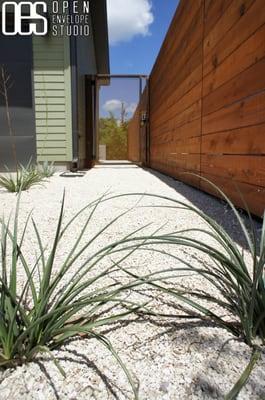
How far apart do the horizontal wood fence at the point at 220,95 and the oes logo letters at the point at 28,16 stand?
226cm

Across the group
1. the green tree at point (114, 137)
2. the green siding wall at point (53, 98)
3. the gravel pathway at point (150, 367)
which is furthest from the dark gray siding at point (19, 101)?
the green tree at point (114, 137)

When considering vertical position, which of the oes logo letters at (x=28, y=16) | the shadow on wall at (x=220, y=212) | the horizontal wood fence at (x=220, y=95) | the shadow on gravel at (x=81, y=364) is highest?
the oes logo letters at (x=28, y=16)

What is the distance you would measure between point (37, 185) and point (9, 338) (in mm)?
3009

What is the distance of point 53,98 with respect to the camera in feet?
17.7

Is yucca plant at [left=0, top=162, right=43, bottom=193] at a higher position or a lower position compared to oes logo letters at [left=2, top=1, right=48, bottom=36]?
lower

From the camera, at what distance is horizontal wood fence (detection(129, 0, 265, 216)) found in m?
1.89

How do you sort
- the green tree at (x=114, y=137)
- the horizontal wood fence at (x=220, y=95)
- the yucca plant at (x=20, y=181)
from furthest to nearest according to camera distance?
the green tree at (x=114, y=137)
the yucca plant at (x=20, y=181)
the horizontal wood fence at (x=220, y=95)

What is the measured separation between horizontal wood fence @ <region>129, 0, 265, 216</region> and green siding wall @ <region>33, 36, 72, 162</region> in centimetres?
188

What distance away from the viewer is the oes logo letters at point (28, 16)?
5.28 metres

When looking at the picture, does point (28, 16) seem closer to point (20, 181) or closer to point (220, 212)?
point (20, 181)

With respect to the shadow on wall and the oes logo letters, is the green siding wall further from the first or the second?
the shadow on wall

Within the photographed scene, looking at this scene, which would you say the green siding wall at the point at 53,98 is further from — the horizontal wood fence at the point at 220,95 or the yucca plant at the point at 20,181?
the yucca plant at the point at 20,181

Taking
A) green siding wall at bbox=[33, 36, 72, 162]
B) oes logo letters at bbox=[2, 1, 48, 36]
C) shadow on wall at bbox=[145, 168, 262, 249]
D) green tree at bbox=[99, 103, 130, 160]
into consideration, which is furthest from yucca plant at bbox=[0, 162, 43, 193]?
green tree at bbox=[99, 103, 130, 160]

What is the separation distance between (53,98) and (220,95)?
366cm
